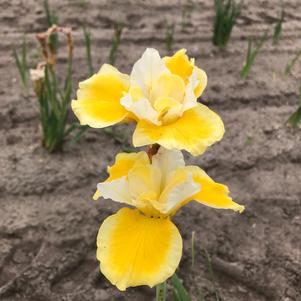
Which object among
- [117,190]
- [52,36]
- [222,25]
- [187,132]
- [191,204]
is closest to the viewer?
[187,132]

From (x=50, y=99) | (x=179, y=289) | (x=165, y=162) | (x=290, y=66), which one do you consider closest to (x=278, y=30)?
(x=290, y=66)

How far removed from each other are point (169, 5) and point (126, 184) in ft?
9.97

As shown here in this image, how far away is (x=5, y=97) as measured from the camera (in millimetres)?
2666

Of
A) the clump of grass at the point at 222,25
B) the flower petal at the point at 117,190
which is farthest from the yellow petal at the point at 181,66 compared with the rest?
the clump of grass at the point at 222,25

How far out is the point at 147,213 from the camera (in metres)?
1.01

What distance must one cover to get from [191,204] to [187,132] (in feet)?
4.15

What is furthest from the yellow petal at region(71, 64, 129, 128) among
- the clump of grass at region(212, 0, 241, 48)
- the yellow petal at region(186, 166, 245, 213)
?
the clump of grass at region(212, 0, 241, 48)

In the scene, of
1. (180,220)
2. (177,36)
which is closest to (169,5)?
(177,36)

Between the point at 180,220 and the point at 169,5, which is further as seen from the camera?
the point at 169,5

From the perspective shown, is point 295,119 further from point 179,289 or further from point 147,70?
point 147,70

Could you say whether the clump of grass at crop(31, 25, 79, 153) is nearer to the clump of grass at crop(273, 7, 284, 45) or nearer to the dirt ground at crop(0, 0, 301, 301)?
the dirt ground at crop(0, 0, 301, 301)

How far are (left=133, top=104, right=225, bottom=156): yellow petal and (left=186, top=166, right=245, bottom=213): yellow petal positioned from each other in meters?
0.14

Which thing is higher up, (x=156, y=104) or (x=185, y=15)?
(x=156, y=104)

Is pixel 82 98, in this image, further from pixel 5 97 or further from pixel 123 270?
pixel 5 97
